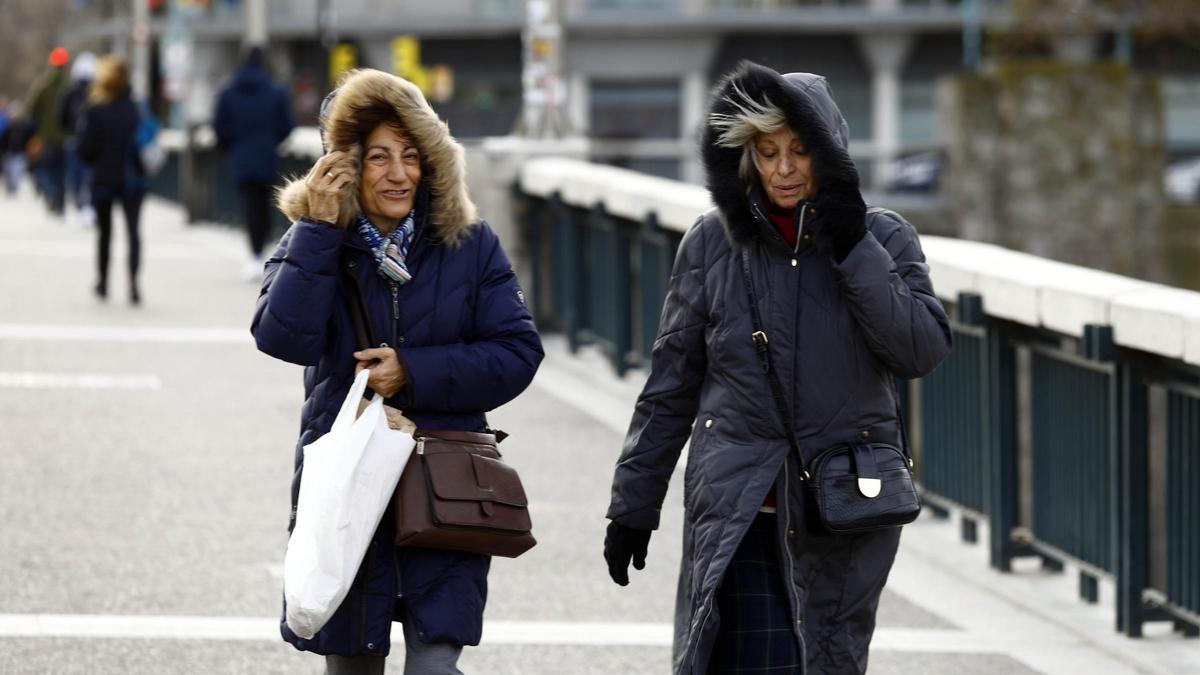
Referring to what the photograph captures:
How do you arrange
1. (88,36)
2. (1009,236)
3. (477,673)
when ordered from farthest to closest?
(88,36), (1009,236), (477,673)

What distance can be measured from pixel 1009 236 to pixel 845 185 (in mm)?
27563

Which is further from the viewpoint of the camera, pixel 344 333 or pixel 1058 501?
pixel 1058 501

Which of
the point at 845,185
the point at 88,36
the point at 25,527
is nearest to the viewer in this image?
the point at 845,185

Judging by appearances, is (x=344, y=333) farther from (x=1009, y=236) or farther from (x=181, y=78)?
(x=181, y=78)

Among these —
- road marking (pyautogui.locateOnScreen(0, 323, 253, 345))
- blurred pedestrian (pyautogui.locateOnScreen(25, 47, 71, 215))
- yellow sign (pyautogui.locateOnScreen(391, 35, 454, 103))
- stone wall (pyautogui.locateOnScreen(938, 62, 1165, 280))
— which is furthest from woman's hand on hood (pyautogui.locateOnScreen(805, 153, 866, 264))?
yellow sign (pyautogui.locateOnScreen(391, 35, 454, 103))

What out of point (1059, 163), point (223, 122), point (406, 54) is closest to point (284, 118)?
point (223, 122)

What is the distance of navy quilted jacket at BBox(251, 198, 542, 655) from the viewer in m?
4.80

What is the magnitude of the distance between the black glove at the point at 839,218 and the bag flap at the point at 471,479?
83cm

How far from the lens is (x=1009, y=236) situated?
31.8 meters

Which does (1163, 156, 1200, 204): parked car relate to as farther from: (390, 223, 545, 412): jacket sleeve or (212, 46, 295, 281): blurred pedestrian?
(390, 223, 545, 412): jacket sleeve

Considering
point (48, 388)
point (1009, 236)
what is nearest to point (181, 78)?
point (1009, 236)

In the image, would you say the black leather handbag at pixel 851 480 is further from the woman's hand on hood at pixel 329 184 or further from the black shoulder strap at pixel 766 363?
the woman's hand on hood at pixel 329 184

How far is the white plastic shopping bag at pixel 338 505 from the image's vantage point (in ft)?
15.3

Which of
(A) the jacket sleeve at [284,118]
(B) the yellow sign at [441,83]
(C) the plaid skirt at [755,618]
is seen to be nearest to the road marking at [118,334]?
(A) the jacket sleeve at [284,118]
